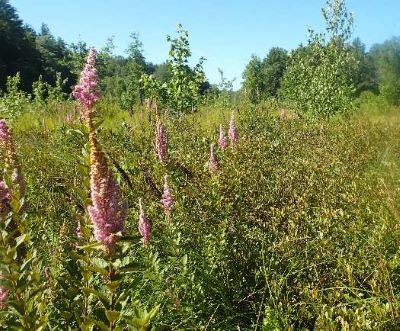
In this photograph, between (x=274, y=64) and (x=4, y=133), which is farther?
(x=274, y=64)

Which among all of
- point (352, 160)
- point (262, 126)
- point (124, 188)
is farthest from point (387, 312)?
point (262, 126)

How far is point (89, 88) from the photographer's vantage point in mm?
1872

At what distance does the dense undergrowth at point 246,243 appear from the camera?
94.3 inches

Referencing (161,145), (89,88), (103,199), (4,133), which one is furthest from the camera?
(161,145)

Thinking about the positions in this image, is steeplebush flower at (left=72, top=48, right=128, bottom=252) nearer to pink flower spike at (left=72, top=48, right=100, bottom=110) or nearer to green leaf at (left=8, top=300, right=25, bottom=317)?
pink flower spike at (left=72, top=48, right=100, bottom=110)

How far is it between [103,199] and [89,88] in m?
0.58

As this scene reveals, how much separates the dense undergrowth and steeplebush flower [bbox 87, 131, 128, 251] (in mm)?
107

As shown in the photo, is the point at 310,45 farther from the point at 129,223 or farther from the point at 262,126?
the point at 129,223

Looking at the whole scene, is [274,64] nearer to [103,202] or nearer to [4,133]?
[4,133]

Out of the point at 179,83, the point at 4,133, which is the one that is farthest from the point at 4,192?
the point at 179,83

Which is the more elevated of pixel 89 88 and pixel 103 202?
pixel 89 88

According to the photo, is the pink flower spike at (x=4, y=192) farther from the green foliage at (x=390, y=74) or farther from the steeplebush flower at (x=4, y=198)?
the green foliage at (x=390, y=74)

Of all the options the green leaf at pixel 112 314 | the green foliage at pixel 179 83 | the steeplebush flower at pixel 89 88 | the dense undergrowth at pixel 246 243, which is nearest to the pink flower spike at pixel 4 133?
the dense undergrowth at pixel 246 243

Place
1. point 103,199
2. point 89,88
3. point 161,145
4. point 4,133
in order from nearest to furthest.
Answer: point 103,199
point 89,88
point 4,133
point 161,145
